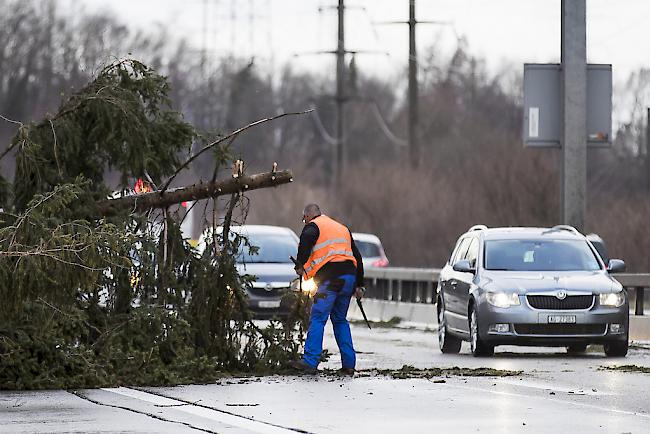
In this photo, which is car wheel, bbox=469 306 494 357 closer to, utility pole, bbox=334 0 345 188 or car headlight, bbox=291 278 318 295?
car headlight, bbox=291 278 318 295

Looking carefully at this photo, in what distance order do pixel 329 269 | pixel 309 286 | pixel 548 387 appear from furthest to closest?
pixel 309 286 < pixel 329 269 < pixel 548 387

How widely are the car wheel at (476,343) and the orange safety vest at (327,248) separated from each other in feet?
11.3

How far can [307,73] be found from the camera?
116625 mm

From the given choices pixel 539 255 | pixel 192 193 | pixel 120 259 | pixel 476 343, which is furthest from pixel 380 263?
pixel 120 259

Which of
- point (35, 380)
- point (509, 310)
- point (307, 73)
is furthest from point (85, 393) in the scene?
point (307, 73)

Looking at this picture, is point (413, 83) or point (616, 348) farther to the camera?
point (413, 83)

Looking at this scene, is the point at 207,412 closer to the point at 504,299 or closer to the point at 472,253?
the point at 504,299

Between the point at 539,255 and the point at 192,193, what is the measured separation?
5.66m

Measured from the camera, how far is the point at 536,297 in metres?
21.2

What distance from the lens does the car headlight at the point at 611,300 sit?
69.6ft

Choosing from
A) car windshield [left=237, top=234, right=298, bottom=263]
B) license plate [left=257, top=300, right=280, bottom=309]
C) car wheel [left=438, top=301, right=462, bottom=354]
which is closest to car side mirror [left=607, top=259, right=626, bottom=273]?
car wheel [left=438, top=301, right=462, bottom=354]

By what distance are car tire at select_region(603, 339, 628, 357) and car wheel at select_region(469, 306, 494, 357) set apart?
137 centimetres

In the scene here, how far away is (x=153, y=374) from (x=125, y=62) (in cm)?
420

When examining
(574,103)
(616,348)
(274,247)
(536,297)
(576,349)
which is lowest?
(576,349)
